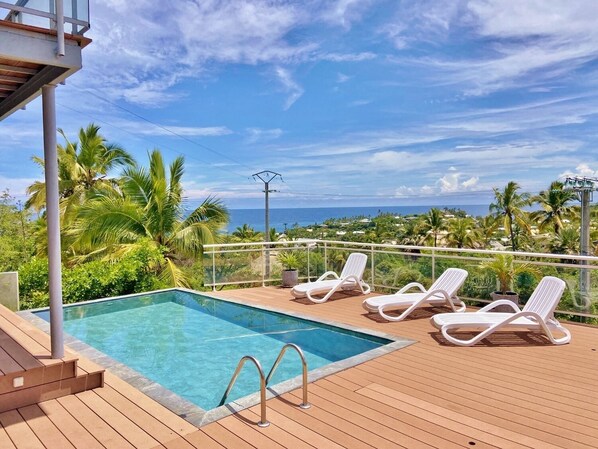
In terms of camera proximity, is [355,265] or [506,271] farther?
[355,265]

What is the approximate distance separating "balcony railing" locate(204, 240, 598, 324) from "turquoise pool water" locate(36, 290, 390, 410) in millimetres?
1379

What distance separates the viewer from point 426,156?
7012 cm

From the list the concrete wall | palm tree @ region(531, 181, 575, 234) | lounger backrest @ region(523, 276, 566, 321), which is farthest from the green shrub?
palm tree @ region(531, 181, 575, 234)

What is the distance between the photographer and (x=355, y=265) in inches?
361

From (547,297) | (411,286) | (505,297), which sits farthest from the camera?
(411,286)

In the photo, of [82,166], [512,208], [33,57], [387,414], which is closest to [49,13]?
[33,57]

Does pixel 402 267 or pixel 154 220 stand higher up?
pixel 154 220

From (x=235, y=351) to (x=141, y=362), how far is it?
129 cm

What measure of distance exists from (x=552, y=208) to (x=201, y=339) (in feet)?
129

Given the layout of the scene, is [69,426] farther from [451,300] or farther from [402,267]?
[402,267]

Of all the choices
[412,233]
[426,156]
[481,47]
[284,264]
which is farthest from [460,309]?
[426,156]

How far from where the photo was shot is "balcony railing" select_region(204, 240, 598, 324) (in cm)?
680

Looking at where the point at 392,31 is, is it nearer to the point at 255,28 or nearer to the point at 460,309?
the point at 255,28

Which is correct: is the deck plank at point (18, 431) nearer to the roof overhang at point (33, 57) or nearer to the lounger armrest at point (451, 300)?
the roof overhang at point (33, 57)
